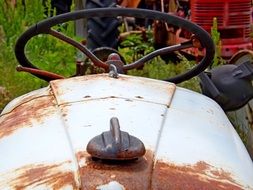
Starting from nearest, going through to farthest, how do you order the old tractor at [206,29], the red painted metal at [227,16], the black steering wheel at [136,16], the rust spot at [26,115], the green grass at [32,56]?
1. the rust spot at [26,115]
2. the black steering wheel at [136,16]
3. the old tractor at [206,29]
4. the green grass at [32,56]
5. the red painted metal at [227,16]

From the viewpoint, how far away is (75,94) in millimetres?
2000

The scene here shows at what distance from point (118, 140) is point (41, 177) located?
6.7 inches

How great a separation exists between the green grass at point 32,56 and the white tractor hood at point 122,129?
235 centimetres

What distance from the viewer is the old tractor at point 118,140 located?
1524mm

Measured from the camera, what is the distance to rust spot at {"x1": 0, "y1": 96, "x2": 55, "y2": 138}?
6.39 ft

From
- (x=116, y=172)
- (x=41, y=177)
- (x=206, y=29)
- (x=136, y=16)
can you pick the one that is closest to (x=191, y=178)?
(x=116, y=172)

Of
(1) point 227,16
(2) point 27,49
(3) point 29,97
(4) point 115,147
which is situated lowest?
(1) point 227,16

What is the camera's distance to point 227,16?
269 inches

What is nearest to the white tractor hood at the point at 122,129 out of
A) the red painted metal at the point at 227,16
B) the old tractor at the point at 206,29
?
the old tractor at the point at 206,29

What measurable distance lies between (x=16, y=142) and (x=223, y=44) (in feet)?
16.7

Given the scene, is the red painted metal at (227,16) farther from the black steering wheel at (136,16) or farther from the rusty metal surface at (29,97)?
the rusty metal surface at (29,97)

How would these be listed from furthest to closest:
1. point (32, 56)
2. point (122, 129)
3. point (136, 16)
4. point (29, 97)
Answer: point (32, 56) < point (136, 16) < point (29, 97) < point (122, 129)

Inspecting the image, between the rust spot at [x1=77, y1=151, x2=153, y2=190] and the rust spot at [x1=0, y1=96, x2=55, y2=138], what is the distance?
40 centimetres

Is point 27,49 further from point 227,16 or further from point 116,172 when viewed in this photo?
point 116,172
